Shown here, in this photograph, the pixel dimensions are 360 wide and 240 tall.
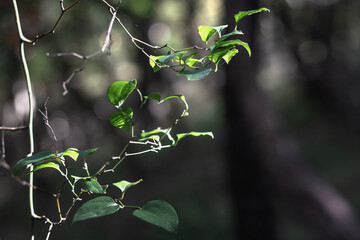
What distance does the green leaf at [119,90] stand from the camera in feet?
2.55

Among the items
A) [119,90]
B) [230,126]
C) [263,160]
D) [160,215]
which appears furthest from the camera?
[230,126]

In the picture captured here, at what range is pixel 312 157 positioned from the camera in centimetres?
1034

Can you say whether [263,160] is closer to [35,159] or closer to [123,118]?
[123,118]

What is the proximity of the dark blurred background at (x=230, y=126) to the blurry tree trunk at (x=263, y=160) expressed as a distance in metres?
0.01

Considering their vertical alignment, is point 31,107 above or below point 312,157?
above

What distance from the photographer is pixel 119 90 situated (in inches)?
31.0

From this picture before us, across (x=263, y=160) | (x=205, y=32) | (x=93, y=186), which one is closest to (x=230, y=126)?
(x=263, y=160)

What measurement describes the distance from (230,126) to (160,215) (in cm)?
396

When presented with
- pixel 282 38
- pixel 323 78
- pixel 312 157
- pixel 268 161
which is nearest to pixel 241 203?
pixel 268 161

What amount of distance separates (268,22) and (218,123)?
364cm

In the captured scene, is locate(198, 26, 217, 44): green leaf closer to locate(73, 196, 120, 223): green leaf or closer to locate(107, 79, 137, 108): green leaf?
locate(107, 79, 137, 108): green leaf

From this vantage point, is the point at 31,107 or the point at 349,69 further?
the point at 349,69

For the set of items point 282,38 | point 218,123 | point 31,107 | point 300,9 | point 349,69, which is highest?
point 31,107

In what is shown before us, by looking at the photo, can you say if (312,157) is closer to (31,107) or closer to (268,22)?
(268,22)
